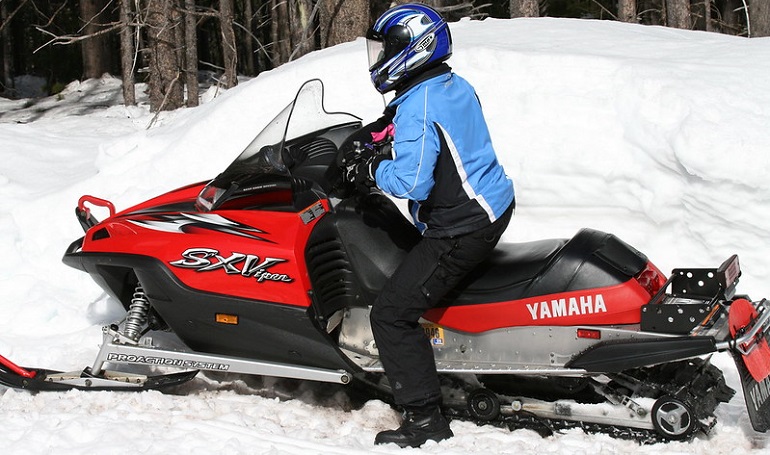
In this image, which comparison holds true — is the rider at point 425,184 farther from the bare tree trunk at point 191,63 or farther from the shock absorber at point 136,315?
the bare tree trunk at point 191,63

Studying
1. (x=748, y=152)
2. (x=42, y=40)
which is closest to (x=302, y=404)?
(x=748, y=152)

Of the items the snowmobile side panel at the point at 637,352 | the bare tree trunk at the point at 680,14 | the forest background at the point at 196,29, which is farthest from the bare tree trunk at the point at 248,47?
the snowmobile side panel at the point at 637,352

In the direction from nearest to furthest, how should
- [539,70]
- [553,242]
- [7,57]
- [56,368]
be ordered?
[553,242] → [56,368] → [539,70] → [7,57]

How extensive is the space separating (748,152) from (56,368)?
4062 mm

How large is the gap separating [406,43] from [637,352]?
1564 mm

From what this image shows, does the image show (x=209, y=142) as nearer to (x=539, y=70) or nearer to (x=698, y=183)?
(x=539, y=70)

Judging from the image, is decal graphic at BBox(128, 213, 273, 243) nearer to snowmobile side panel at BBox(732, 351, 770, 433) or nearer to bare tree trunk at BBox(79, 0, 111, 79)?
snowmobile side panel at BBox(732, 351, 770, 433)

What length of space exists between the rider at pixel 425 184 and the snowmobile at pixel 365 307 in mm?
172

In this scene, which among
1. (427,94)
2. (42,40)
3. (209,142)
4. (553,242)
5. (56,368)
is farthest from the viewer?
(42,40)

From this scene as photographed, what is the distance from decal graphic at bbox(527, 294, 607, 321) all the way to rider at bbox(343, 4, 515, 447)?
0.33m

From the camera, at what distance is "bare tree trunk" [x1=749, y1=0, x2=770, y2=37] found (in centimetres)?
983

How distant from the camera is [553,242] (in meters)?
3.68

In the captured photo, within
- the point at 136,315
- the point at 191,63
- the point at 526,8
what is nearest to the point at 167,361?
the point at 136,315

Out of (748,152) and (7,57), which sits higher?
(748,152)
